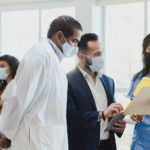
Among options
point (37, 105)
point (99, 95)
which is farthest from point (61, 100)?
point (99, 95)

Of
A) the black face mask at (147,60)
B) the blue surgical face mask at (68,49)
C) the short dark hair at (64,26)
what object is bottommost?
the black face mask at (147,60)

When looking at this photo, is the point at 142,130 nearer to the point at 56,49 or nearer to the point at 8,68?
the point at 56,49

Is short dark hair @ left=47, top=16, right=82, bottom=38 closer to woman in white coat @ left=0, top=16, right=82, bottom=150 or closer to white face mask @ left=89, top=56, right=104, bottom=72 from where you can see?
woman in white coat @ left=0, top=16, right=82, bottom=150

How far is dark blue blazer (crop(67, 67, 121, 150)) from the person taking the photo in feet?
6.09

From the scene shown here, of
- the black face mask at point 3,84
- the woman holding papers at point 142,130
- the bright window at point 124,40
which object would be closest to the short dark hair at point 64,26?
the woman holding papers at point 142,130

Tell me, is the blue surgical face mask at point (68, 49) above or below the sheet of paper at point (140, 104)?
above

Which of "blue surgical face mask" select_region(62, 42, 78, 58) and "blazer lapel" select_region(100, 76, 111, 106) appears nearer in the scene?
"blue surgical face mask" select_region(62, 42, 78, 58)

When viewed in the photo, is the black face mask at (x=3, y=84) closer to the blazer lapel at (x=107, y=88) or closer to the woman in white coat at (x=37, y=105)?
the blazer lapel at (x=107, y=88)

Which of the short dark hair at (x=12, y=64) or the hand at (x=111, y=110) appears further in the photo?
the short dark hair at (x=12, y=64)

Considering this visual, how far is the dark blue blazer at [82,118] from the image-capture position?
1856 millimetres

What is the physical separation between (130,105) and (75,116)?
1.54ft

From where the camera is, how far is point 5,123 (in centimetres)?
147

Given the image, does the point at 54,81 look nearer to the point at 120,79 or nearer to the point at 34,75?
the point at 34,75

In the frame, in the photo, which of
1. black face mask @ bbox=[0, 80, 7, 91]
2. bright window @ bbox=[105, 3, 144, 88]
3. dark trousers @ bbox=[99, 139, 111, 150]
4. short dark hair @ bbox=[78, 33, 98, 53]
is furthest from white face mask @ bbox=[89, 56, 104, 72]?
bright window @ bbox=[105, 3, 144, 88]
